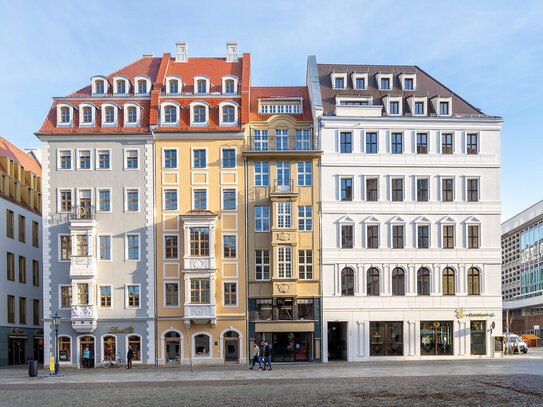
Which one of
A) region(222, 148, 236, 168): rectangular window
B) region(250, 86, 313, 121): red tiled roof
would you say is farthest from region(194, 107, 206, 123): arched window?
region(250, 86, 313, 121): red tiled roof

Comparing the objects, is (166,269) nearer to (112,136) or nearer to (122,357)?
(122,357)

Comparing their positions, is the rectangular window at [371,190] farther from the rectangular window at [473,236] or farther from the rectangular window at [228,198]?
the rectangular window at [228,198]

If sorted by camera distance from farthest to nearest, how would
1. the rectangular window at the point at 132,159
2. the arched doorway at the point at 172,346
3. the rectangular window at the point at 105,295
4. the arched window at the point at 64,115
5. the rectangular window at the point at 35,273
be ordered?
the rectangular window at the point at 35,273 → the arched window at the point at 64,115 → the rectangular window at the point at 132,159 → the rectangular window at the point at 105,295 → the arched doorway at the point at 172,346

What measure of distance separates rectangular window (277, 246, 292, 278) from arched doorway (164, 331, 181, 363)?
9.42 meters

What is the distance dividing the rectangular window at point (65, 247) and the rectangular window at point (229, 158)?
536 inches

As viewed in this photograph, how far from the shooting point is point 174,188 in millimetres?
51375

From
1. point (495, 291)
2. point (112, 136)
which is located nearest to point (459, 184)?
point (495, 291)

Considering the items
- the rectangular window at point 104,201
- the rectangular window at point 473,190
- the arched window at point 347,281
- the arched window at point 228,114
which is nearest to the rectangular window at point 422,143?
the rectangular window at point 473,190

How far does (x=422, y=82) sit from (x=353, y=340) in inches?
920

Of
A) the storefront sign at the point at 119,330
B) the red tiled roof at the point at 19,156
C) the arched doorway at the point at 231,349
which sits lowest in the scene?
the arched doorway at the point at 231,349

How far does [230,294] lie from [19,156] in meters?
30.8

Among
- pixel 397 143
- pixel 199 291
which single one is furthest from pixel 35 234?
pixel 397 143

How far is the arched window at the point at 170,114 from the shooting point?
5212 cm

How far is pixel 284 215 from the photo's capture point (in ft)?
167
